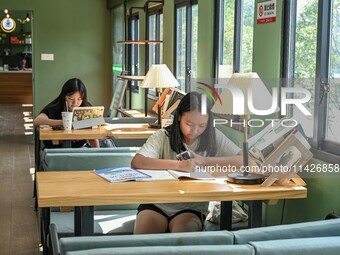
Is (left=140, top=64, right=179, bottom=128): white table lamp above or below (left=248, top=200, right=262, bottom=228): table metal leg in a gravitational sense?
above

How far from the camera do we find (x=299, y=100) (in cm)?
423

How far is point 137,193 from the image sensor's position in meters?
3.18

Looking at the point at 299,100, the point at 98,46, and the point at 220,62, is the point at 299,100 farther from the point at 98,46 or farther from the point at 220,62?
the point at 98,46

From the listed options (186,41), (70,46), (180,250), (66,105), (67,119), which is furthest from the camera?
(70,46)

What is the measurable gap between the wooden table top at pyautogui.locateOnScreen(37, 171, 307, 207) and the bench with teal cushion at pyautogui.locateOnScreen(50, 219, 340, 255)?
742 mm

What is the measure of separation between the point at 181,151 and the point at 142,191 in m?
0.71

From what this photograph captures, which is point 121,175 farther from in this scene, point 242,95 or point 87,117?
point 87,117

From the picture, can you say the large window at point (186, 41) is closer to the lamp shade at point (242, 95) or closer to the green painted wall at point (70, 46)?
the lamp shade at point (242, 95)

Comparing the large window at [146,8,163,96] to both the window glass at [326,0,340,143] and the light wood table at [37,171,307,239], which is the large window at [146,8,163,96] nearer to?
the window glass at [326,0,340,143]

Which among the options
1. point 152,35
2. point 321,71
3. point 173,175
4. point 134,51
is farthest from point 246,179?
point 134,51

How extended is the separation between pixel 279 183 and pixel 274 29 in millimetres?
1573

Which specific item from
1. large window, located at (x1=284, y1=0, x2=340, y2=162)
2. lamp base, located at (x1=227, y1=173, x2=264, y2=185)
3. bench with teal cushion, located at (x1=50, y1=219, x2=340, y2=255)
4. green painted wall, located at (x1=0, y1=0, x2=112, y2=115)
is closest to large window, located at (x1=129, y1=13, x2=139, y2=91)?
green painted wall, located at (x1=0, y1=0, x2=112, y2=115)

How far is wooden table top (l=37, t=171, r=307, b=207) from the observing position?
312 centimetres

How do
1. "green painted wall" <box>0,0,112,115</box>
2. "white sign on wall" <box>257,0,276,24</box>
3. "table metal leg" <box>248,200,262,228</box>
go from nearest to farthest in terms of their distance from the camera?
1. "table metal leg" <box>248,200,262,228</box>
2. "white sign on wall" <box>257,0,276,24</box>
3. "green painted wall" <box>0,0,112,115</box>
